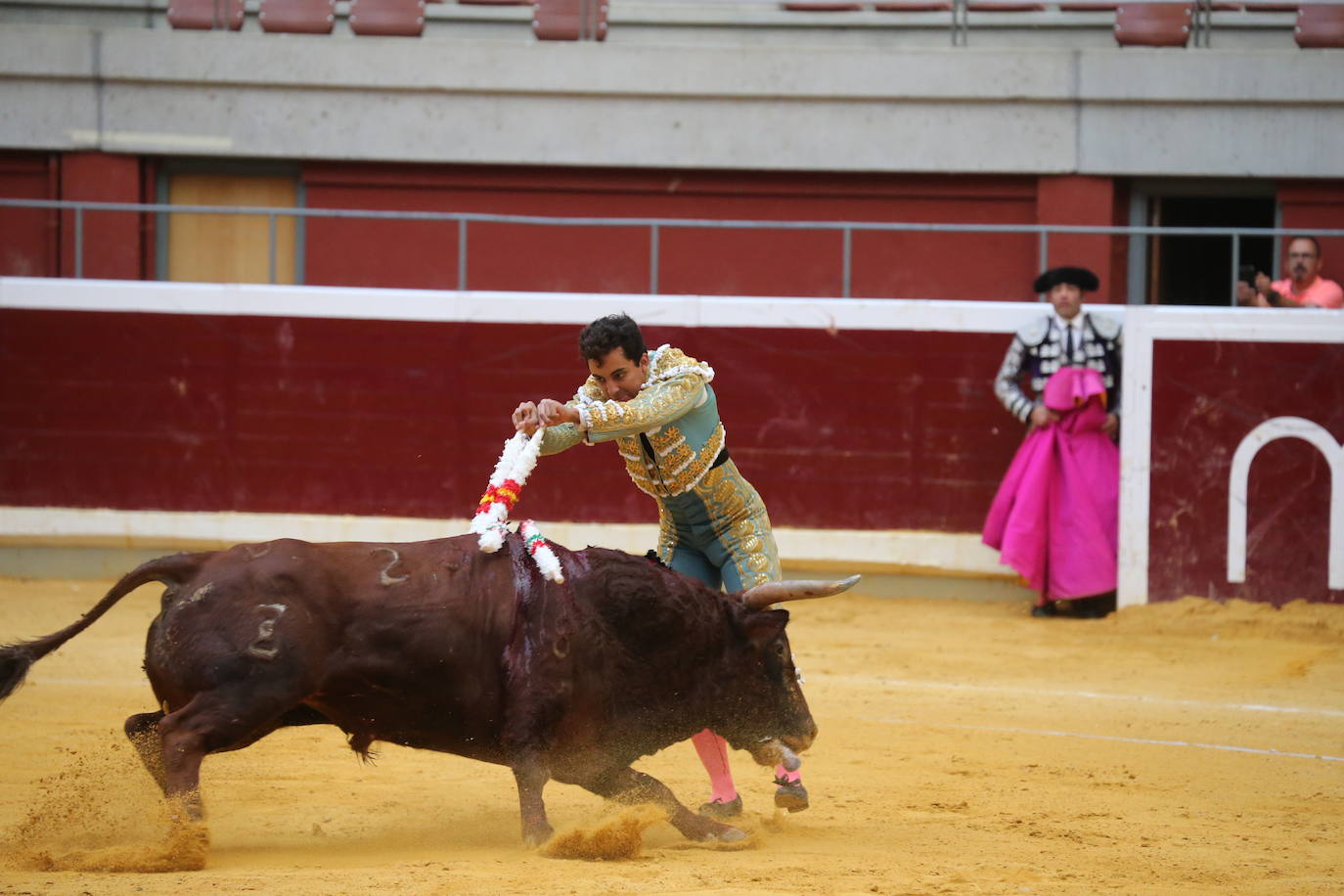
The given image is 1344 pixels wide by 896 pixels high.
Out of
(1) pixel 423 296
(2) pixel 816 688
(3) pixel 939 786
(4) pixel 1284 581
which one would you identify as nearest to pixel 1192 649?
(4) pixel 1284 581

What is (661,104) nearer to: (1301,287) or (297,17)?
(297,17)

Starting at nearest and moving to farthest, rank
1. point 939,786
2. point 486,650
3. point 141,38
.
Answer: point 486,650 < point 939,786 < point 141,38

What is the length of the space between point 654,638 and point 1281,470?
4828 mm

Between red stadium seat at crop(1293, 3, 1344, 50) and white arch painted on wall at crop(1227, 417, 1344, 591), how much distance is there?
12.8ft

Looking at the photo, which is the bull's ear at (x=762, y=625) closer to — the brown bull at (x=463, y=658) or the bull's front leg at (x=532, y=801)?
the brown bull at (x=463, y=658)

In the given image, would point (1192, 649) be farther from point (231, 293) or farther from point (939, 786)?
point (231, 293)

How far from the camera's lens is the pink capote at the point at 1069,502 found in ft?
27.0

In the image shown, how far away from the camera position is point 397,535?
30.0ft

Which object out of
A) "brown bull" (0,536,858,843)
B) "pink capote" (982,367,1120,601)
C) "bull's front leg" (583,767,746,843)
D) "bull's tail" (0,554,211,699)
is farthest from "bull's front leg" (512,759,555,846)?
"pink capote" (982,367,1120,601)

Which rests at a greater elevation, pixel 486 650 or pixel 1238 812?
pixel 486 650

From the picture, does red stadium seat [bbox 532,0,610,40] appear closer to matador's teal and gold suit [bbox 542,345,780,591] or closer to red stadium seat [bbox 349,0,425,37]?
red stadium seat [bbox 349,0,425,37]

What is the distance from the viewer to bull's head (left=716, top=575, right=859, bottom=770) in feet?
14.2

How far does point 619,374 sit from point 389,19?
8.27 m

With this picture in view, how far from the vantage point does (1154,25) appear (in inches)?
443
